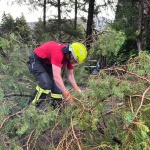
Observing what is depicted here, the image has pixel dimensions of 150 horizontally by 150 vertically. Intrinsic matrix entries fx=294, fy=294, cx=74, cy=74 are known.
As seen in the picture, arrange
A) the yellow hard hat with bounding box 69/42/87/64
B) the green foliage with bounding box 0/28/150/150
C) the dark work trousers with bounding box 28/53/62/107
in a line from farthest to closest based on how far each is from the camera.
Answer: the dark work trousers with bounding box 28/53/62/107
the yellow hard hat with bounding box 69/42/87/64
the green foliage with bounding box 0/28/150/150

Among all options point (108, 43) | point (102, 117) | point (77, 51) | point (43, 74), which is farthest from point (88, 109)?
point (108, 43)

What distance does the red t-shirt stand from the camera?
3805 mm

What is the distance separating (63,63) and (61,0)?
40.0 feet

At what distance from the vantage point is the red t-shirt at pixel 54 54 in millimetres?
3805

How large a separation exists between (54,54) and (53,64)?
148mm

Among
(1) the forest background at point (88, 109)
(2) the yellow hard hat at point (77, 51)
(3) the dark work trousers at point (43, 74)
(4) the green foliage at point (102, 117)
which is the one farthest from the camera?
(3) the dark work trousers at point (43, 74)

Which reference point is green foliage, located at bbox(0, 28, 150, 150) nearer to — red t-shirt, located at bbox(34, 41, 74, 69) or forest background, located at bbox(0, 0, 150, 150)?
forest background, located at bbox(0, 0, 150, 150)

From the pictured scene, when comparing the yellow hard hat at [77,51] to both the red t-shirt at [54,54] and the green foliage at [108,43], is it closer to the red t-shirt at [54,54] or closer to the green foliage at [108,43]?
the red t-shirt at [54,54]

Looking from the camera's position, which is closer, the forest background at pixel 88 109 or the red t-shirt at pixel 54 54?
the forest background at pixel 88 109

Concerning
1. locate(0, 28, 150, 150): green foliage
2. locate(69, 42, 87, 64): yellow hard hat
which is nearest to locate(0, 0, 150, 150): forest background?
locate(0, 28, 150, 150): green foliage

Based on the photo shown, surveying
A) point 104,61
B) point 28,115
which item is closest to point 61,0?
point 104,61

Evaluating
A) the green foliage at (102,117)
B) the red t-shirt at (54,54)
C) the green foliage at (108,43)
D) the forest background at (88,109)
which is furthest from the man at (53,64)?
the green foliage at (102,117)

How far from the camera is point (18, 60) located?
4.72m

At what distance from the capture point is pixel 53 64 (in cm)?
379
